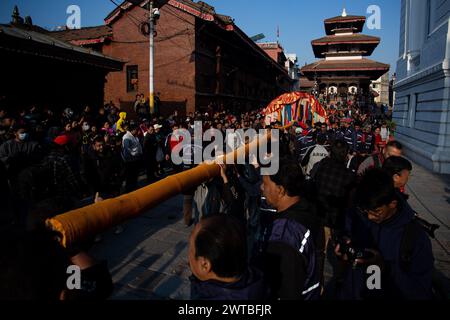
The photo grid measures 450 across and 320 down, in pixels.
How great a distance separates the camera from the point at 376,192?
2.06m

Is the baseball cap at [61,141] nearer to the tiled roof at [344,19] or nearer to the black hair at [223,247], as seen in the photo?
the black hair at [223,247]

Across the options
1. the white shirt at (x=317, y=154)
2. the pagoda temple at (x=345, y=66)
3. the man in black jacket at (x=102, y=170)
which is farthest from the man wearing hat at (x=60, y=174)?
the pagoda temple at (x=345, y=66)

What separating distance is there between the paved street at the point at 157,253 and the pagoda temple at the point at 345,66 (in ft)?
99.2

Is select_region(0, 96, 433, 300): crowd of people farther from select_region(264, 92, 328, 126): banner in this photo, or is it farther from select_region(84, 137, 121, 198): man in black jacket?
select_region(264, 92, 328, 126): banner

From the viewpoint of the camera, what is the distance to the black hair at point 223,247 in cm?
146

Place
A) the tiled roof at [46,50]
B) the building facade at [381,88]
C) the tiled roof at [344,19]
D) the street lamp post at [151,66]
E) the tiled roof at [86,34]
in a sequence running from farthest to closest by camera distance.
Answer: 1. the building facade at [381,88]
2. the tiled roof at [344,19]
3. the tiled roof at [86,34]
4. the street lamp post at [151,66]
5. the tiled roof at [46,50]

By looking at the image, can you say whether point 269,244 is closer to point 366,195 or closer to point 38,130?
point 366,195

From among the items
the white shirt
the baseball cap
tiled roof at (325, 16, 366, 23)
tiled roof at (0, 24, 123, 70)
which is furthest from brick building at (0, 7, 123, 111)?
tiled roof at (325, 16, 366, 23)

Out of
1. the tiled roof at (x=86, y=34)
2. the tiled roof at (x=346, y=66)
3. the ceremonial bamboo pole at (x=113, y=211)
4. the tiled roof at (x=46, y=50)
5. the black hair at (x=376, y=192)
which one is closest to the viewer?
the ceremonial bamboo pole at (x=113, y=211)

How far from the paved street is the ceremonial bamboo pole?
105 centimetres

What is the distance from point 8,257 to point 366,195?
202cm

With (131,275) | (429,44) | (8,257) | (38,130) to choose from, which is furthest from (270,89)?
(8,257)

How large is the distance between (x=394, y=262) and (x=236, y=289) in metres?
1.18

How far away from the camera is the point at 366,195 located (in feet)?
6.91
